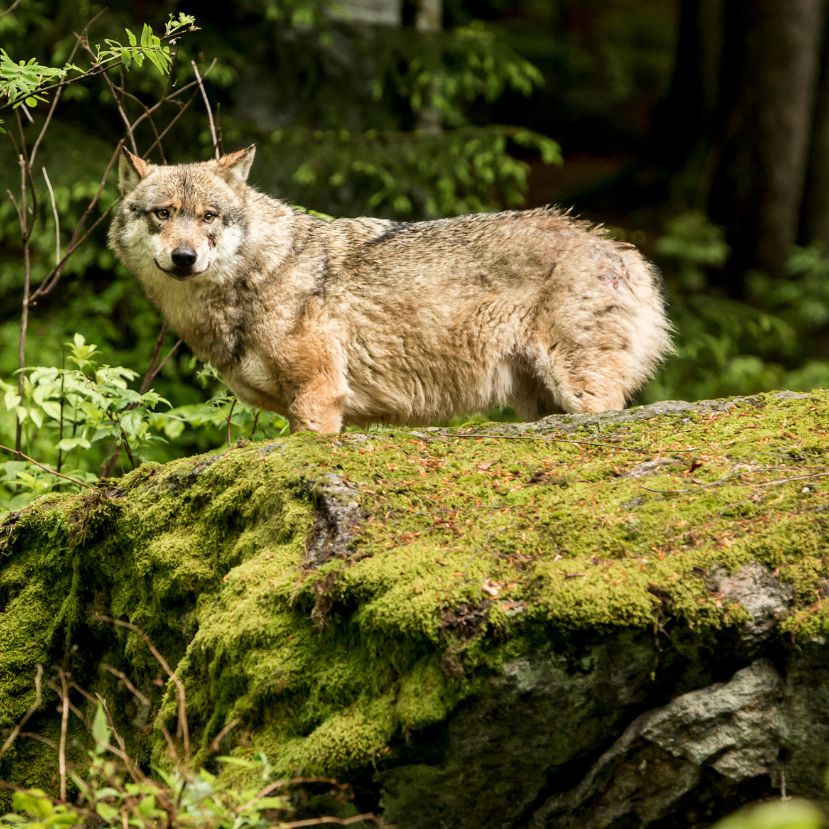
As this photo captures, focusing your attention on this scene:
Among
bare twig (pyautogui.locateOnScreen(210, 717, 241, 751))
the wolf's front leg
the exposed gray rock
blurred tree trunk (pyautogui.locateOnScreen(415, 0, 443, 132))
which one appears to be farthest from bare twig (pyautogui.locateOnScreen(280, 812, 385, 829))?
blurred tree trunk (pyautogui.locateOnScreen(415, 0, 443, 132))

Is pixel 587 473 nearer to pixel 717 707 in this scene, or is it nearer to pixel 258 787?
pixel 717 707

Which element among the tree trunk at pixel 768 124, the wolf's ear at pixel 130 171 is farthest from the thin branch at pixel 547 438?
the tree trunk at pixel 768 124

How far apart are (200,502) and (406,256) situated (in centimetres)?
249

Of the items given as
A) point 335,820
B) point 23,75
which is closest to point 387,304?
point 23,75

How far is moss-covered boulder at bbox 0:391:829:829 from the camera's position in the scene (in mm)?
3201

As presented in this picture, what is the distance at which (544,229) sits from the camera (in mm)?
Result: 6414

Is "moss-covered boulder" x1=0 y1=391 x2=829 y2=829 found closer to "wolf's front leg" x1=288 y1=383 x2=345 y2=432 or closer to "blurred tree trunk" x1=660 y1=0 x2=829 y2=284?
"wolf's front leg" x1=288 y1=383 x2=345 y2=432

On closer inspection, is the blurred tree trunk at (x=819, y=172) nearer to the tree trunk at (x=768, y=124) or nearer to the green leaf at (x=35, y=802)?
the tree trunk at (x=768, y=124)

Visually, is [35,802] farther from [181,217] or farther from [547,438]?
[181,217]

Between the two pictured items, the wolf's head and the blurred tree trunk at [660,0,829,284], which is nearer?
the wolf's head

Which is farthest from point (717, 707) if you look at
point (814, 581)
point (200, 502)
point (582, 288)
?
point (582, 288)

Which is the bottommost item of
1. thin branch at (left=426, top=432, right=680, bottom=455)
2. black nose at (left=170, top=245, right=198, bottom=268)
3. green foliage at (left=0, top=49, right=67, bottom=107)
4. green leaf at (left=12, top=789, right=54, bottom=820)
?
green leaf at (left=12, top=789, right=54, bottom=820)

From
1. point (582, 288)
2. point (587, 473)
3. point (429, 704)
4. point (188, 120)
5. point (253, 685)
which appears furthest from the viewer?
point (188, 120)

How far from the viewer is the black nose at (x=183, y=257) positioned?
5707mm
